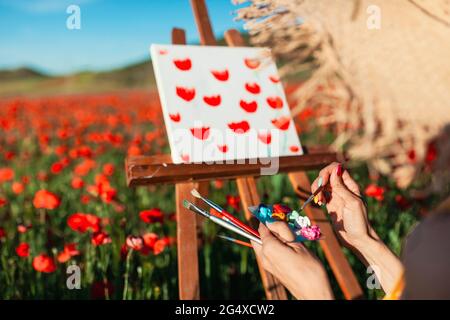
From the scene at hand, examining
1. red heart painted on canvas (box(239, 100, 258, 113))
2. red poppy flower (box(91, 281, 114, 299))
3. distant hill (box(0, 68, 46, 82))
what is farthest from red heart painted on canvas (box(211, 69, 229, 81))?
distant hill (box(0, 68, 46, 82))

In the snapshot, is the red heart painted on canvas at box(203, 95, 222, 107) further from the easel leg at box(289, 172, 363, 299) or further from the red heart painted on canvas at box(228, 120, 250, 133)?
the easel leg at box(289, 172, 363, 299)

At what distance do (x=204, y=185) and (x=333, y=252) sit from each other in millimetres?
549

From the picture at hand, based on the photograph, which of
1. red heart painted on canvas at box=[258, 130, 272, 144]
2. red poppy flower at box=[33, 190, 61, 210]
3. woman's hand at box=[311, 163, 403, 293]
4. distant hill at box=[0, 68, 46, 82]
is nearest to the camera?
woman's hand at box=[311, 163, 403, 293]

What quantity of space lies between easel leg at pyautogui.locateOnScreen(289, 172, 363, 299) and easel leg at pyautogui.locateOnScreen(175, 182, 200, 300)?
1.50ft

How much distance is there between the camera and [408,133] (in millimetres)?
2381

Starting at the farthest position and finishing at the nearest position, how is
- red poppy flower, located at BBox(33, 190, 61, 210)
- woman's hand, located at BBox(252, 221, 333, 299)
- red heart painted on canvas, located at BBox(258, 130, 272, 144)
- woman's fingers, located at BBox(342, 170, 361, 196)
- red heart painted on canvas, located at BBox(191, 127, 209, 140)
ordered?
red poppy flower, located at BBox(33, 190, 61, 210)
red heart painted on canvas, located at BBox(258, 130, 272, 144)
red heart painted on canvas, located at BBox(191, 127, 209, 140)
woman's fingers, located at BBox(342, 170, 361, 196)
woman's hand, located at BBox(252, 221, 333, 299)

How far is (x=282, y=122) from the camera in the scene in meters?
2.04

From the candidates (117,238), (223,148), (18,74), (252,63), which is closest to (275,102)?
(252,63)

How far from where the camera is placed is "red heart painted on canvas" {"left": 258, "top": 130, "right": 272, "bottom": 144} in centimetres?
196

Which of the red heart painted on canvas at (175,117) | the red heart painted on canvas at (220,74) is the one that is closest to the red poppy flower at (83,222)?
the red heart painted on canvas at (175,117)

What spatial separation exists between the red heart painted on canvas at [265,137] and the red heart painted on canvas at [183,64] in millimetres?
353

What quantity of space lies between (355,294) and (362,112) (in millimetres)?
892

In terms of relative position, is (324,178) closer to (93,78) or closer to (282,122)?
(282,122)
